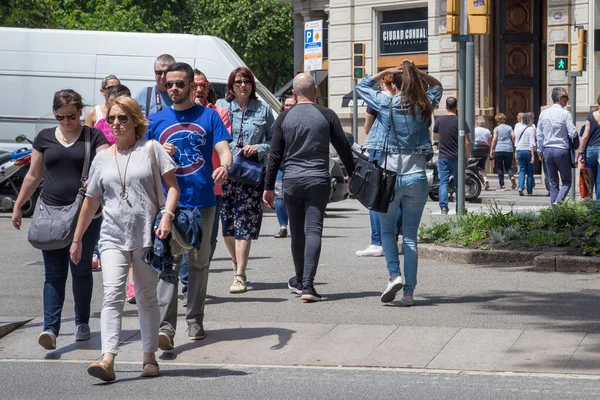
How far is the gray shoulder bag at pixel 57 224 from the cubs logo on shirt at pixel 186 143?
1.89 feet

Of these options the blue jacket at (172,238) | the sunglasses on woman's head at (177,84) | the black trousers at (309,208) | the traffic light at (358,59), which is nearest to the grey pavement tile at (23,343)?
A: the blue jacket at (172,238)

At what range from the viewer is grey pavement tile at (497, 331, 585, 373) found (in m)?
7.21

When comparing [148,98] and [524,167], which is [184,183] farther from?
[524,167]

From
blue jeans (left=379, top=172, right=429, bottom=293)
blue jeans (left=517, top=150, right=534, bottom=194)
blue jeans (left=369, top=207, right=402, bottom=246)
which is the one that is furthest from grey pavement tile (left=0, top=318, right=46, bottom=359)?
blue jeans (left=517, top=150, right=534, bottom=194)

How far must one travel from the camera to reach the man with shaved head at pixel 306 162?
9539 millimetres

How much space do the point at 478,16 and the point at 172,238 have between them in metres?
9.86

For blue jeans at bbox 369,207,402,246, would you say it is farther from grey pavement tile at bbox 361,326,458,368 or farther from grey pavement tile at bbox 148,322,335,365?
grey pavement tile at bbox 361,326,458,368

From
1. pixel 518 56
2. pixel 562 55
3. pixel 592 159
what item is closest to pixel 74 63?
pixel 592 159

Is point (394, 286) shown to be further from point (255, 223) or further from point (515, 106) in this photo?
point (515, 106)

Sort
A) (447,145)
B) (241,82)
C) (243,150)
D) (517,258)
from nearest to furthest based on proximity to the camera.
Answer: (243,150) → (241,82) → (517,258) → (447,145)

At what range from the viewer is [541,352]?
7551 millimetres

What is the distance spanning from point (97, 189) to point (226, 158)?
1.05 meters

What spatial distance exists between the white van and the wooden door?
12.5 m

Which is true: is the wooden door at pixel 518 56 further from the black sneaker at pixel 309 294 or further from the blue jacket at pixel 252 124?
the black sneaker at pixel 309 294
